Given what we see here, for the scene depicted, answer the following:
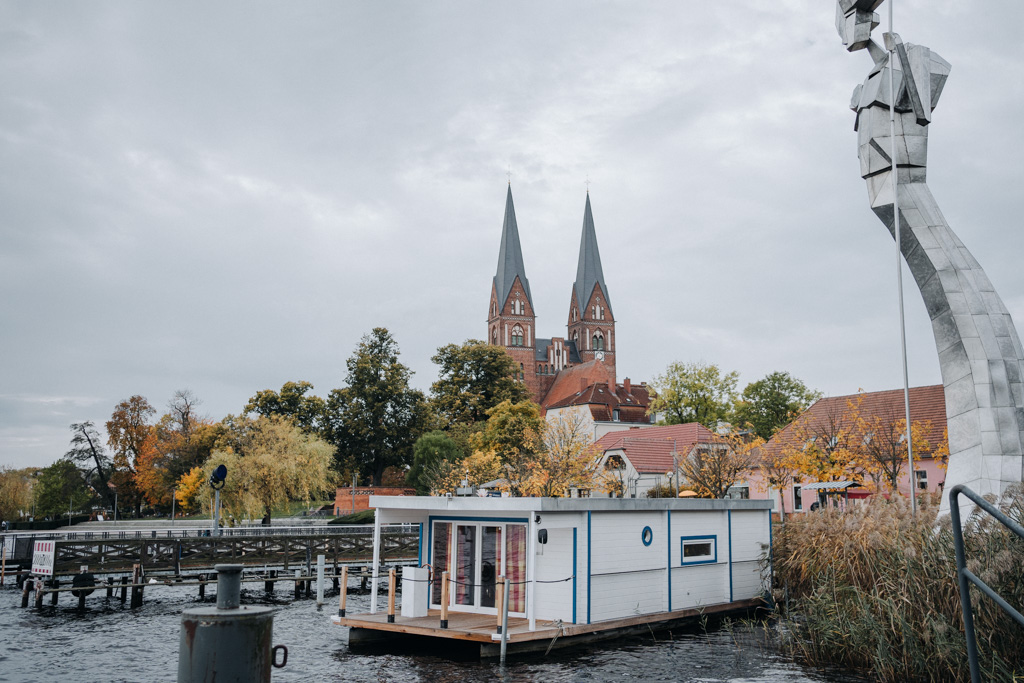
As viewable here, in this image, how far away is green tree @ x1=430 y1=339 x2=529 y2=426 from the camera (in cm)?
7612

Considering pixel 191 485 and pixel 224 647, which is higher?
pixel 224 647

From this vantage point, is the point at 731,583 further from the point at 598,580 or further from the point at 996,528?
the point at 996,528

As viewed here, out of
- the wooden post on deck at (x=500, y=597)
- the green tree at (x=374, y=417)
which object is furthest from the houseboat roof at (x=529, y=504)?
the green tree at (x=374, y=417)

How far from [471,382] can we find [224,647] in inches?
2891

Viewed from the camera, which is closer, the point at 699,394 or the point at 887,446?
the point at 887,446

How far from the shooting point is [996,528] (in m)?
9.70

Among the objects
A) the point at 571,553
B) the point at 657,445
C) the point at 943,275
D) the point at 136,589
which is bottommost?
the point at 136,589

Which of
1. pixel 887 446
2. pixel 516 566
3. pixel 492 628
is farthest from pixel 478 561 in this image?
pixel 887 446

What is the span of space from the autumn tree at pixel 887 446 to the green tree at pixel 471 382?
43.1m

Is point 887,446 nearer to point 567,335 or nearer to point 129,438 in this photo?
point 129,438

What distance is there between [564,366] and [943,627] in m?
109

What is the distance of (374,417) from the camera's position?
225ft

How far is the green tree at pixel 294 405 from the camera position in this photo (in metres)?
67.4

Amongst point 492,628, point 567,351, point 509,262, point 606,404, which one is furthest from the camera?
point 567,351
